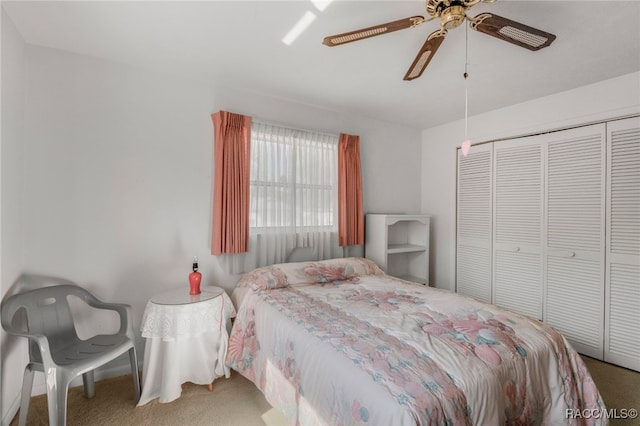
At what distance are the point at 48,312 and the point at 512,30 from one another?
314 cm

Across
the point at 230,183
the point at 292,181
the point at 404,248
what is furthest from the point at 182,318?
the point at 404,248

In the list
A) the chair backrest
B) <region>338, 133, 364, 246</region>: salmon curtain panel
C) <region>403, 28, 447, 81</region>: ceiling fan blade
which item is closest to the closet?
<region>338, 133, 364, 246</region>: salmon curtain panel

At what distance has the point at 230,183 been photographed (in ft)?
8.59

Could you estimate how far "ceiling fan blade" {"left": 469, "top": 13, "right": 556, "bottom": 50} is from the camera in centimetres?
136

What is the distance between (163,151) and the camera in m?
2.44

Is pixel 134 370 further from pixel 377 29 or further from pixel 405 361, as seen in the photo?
pixel 377 29

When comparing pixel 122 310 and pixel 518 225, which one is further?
pixel 518 225

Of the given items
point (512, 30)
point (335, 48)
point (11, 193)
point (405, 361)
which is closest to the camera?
point (405, 361)

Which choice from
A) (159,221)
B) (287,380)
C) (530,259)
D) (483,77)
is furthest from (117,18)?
(530,259)

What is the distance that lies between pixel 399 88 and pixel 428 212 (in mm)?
1918

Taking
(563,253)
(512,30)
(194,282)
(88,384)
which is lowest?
(88,384)

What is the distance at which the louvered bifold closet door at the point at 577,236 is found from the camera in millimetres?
2633

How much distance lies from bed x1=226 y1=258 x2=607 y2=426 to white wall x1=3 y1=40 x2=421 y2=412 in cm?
85

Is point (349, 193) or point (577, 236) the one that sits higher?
point (349, 193)
